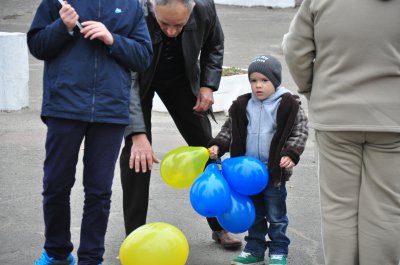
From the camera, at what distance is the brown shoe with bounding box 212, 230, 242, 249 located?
507cm

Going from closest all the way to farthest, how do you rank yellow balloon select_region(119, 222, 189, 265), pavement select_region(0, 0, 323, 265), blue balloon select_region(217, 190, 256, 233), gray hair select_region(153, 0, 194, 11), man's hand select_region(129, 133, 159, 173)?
1. yellow balloon select_region(119, 222, 189, 265)
2. gray hair select_region(153, 0, 194, 11)
3. blue balloon select_region(217, 190, 256, 233)
4. man's hand select_region(129, 133, 159, 173)
5. pavement select_region(0, 0, 323, 265)

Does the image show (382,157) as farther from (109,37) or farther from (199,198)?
(109,37)

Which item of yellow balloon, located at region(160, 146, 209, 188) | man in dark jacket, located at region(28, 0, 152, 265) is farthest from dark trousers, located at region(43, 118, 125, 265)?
yellow balloon, located at region(160, 146, 209, 188)

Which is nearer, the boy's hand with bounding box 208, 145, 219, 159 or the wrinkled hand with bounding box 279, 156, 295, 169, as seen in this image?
the wrinkled hand with bounding box 279, 156, 295, 169

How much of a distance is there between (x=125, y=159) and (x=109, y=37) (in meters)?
1.04

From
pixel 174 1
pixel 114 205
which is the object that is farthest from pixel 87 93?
pixel 114 205

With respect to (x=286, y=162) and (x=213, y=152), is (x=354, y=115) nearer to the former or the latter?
(x=286, y=162)

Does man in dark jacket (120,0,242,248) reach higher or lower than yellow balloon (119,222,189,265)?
higher

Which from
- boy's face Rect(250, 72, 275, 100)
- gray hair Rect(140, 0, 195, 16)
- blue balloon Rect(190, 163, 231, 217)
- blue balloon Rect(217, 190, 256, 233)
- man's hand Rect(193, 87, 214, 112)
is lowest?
blue balloon Rect(217, 190, 256, 233)

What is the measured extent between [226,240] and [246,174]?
0.83 meters

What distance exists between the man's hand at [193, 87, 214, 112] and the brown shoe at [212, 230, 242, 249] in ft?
2.67

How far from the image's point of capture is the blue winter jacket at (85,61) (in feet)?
13.5

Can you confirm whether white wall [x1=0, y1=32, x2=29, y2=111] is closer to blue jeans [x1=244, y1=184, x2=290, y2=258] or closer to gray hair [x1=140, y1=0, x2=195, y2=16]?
gray hair [x1=140, y1=0, x2=195, y2=16]

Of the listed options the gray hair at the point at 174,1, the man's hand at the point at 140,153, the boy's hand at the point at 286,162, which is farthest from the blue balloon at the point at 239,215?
the gray hair at the point at 174,1
